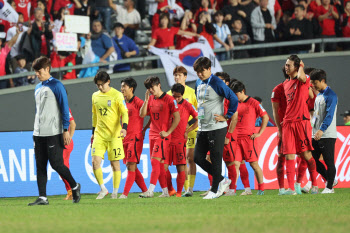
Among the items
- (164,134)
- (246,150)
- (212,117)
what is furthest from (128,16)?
(212,117)

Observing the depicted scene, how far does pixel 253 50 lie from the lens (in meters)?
20.5

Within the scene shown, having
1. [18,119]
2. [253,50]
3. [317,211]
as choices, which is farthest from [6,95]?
[317,211]

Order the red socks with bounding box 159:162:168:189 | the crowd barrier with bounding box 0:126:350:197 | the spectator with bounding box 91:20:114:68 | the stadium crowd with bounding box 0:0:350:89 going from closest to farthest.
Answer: the red socks with bounding box 159:162:168:189 → the crowd barrier with bounding box 0:126:350:197 → the stadium crowd with bounding box 0:0:350:89 → the spectator with bounding box 91:20:114:68

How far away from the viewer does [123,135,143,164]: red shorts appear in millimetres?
11837

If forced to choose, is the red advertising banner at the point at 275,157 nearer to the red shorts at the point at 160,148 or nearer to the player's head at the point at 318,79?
the player's head at the point at 318,79

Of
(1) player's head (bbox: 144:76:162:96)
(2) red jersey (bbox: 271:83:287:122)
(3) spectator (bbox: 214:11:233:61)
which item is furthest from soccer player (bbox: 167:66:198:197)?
(3) spectator (bbox: 214:11:233:61)

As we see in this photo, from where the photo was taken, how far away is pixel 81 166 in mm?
14227

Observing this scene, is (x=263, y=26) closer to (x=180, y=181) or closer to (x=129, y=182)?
(x=180, y=181)

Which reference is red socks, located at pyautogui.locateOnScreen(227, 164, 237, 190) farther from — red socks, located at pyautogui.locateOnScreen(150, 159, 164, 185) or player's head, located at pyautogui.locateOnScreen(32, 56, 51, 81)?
player's head, located at pyautogui.locateOnScreen(32, 56, 51, 81)

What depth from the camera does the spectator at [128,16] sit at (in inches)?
742

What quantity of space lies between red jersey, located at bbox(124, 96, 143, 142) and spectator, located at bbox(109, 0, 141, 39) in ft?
23.3

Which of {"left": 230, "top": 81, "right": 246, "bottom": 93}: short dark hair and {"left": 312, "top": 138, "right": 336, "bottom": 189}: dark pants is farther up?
{"left": 230, "top": 81, "right": 246, "bottom": 93}: short dark hair

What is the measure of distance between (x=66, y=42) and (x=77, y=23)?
1.97 feet

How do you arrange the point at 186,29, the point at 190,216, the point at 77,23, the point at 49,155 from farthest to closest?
the point at 186,29
the point at 77,23
the point at 49,155
the point at 190,216
